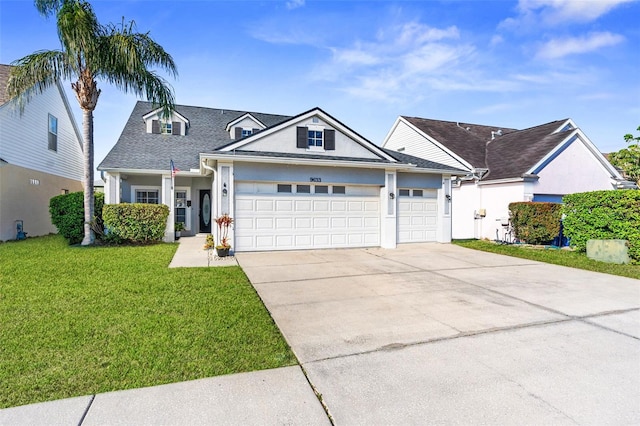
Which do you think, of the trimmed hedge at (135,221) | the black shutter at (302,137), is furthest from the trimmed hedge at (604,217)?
the trimmed hedge at (135,221)

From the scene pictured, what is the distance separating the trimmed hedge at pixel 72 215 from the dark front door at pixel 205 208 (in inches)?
172

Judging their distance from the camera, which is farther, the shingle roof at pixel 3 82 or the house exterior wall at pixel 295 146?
the shingle roof at pixel 3 82

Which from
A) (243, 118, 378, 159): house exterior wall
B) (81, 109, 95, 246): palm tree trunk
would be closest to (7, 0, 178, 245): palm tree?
(81, 109, 95, 246): palm tree trunk

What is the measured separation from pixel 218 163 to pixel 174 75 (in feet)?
14.8

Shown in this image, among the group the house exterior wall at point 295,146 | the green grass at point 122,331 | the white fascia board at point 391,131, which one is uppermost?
the white fascia board at point 391,131

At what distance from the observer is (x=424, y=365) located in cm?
329

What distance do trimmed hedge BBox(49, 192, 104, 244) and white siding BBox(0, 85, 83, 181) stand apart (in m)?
3.30

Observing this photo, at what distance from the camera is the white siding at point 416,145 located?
53.4ft

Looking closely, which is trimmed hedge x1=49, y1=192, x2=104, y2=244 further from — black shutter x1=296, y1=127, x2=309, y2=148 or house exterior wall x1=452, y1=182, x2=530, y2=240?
house exterior wall x1=452, y1=182, x2=530, y2=240

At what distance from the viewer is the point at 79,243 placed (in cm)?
1143

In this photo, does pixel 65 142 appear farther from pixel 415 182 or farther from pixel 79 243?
pixel 415 182

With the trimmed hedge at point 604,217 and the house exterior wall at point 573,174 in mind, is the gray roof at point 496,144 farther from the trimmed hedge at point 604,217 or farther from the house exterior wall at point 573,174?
the trimmed hedge at point 604,217

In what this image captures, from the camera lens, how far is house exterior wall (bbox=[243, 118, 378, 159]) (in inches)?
429

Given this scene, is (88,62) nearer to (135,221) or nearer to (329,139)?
(135,221)
